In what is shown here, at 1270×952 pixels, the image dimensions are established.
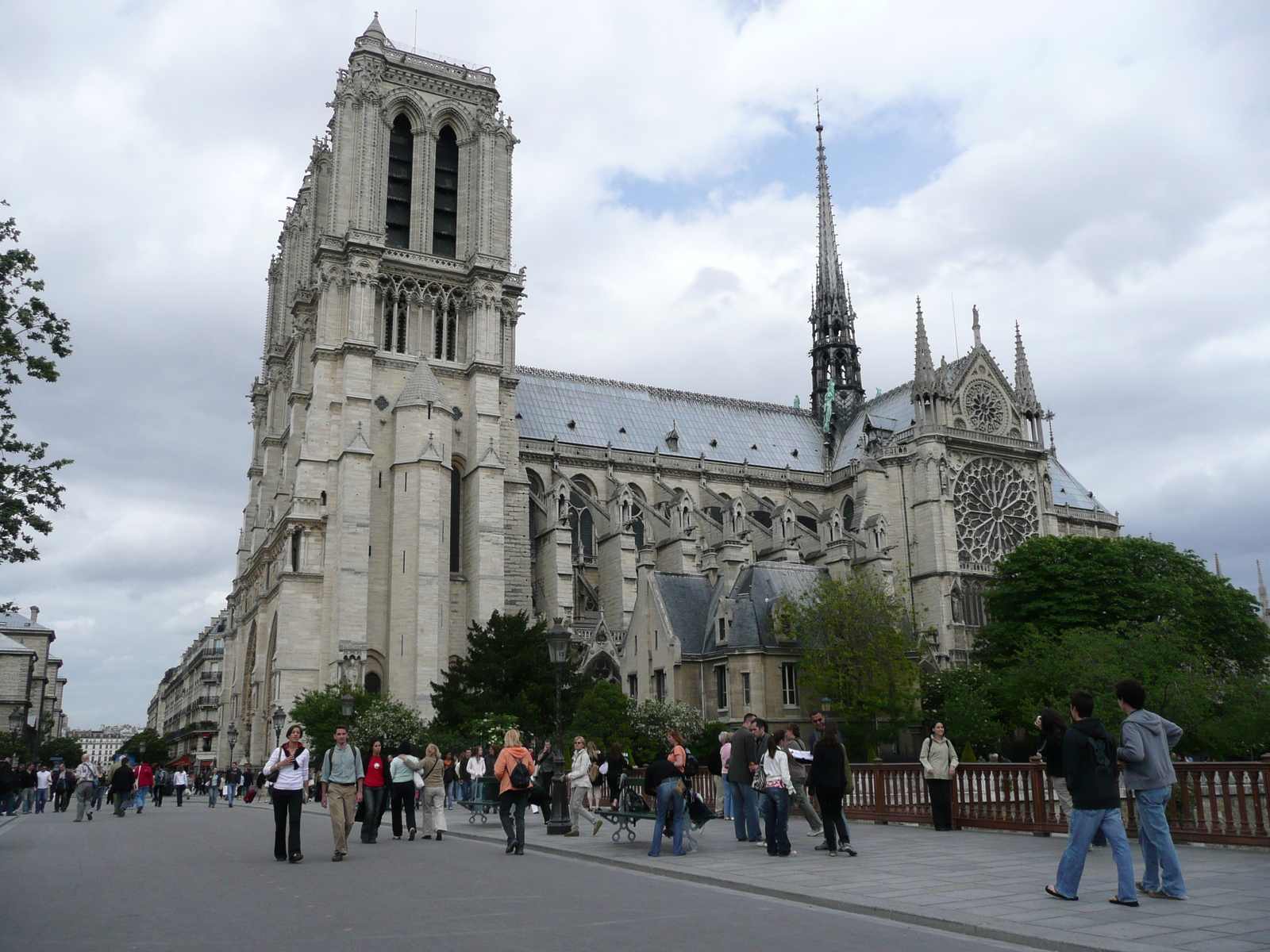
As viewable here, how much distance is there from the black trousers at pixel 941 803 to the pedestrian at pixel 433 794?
315 inches

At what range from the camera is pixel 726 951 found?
7621 millimetres

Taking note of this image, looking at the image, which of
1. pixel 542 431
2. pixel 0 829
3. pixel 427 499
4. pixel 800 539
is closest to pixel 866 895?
pixel 0 829

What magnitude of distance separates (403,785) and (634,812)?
4832 millimetres

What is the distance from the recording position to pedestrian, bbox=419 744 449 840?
18.3 meters

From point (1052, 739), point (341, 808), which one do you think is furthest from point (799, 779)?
point (341, 808)

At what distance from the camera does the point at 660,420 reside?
218ft

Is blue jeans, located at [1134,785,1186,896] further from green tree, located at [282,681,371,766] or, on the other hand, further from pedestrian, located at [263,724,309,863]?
green tree, located at [282,681,371,766]

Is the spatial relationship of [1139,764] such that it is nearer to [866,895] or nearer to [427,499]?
[866,895]

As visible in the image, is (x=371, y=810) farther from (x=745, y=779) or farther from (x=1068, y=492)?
(x=1068, y=492)

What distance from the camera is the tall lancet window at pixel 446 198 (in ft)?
181

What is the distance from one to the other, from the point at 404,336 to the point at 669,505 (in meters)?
15.5

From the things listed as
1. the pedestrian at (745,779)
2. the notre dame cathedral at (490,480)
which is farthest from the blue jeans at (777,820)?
the notre dame cathedral at (490,480)

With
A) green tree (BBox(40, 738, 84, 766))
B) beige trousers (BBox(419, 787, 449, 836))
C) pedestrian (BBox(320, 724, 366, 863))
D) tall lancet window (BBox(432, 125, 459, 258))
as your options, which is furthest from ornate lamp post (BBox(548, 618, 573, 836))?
green tree (BBox(40, 738, 84, 766))

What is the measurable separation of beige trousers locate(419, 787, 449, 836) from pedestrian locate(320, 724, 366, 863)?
11.9ft
